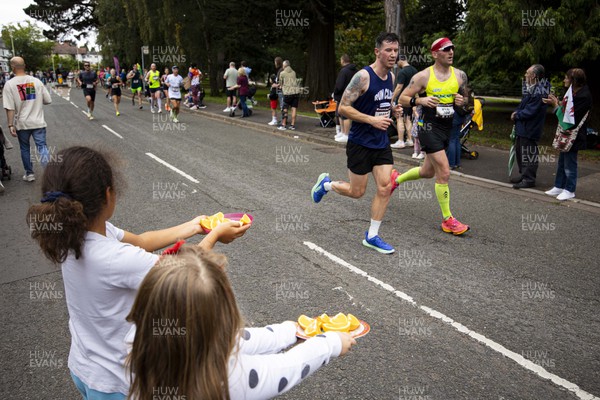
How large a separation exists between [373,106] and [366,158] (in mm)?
614

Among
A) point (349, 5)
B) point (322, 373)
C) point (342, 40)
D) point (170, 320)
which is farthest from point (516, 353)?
point (342, 40)

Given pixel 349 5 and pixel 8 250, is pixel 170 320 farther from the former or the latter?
pixel 349 5

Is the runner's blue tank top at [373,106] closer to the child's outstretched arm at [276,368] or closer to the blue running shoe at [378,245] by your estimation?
the blue running shoe at [378,245]

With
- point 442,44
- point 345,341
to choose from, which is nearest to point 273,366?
point 345,341

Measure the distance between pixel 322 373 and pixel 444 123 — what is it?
13.2ft

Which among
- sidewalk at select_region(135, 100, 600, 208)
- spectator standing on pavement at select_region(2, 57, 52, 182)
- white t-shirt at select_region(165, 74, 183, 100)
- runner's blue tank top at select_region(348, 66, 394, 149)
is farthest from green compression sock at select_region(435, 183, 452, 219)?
white t-shirt at select_region(165, 74, 183, 100)

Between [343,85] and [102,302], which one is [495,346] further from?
[343,85]

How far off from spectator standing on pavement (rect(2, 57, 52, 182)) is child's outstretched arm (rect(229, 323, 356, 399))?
26.3 feet

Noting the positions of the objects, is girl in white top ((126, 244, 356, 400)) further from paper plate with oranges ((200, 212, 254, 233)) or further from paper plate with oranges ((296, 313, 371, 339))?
paper plate with oranges ((200, 212, 254, 233))

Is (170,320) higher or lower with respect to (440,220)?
higher

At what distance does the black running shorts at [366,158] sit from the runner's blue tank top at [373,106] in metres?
0.06

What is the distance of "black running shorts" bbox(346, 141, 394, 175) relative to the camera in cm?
552

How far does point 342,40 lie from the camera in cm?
3966

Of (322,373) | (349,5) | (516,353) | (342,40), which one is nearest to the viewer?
(322,373)
